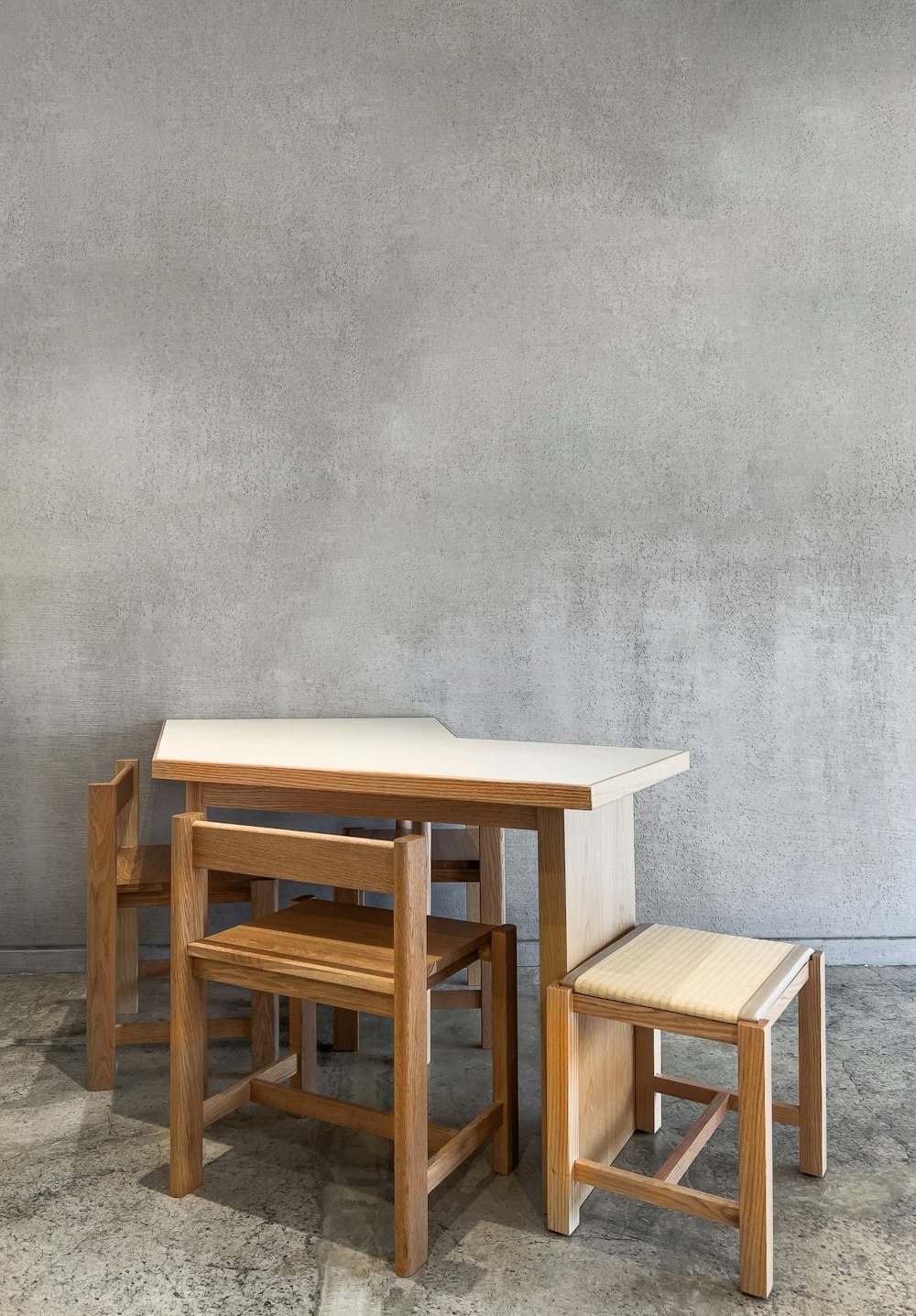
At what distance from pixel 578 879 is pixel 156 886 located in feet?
3.62

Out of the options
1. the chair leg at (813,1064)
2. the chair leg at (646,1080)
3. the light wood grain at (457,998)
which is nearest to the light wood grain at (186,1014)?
the light wood grain at (457,998)

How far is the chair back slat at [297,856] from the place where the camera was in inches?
57.1

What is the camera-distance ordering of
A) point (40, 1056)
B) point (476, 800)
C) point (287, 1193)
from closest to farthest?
Result: 1. point (476, 800)
2. point (287, 1193)
3. point (40, 1056)

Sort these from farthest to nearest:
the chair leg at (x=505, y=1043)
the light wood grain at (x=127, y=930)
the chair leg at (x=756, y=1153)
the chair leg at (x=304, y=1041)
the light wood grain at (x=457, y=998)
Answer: the light wood grain at (x=127, y=930), the light wood grain at (x=457, y=998), the chair leg at (x=304, y=1041), the chair leg at (x=505, y=1043), the chair leg at (x=756, y=1153)

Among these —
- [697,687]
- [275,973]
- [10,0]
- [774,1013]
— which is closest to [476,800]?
[275,973]

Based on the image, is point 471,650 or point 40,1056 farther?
point 471,650

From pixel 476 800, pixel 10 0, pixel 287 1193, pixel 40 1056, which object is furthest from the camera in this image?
pixel 10 0

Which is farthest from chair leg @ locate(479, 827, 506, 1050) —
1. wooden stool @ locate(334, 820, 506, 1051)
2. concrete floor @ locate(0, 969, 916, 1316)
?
concrete floor @ locate(0, 969, 916, 1316)

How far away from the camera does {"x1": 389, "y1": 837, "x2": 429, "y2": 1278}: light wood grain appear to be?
143 cm

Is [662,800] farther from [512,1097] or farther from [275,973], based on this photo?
[275,973]

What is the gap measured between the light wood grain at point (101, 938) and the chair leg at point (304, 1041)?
1.48 feet

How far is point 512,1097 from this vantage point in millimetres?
1786

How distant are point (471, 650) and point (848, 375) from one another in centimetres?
152

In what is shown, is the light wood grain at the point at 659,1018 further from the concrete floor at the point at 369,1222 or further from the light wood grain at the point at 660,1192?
the concrete floor at the point at 369,1222
